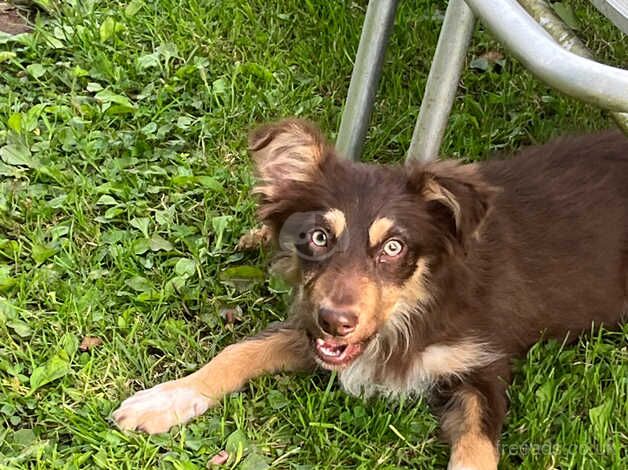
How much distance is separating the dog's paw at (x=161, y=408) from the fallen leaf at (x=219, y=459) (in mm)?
178

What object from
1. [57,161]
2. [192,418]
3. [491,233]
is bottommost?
[192,418]

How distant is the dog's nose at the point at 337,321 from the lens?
9.13 feet

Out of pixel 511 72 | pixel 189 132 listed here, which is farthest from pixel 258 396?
pixel 511 72

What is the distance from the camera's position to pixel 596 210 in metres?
3.45

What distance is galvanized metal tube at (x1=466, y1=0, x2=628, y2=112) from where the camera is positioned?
1.88 m

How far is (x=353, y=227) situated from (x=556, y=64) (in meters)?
1.15

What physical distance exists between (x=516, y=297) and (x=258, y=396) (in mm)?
950

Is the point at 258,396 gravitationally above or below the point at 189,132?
below

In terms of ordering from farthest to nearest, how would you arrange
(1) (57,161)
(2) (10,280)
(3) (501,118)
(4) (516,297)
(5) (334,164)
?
(3) (501,118)
(1) (57,161)
(2) (10,280)
(4) (516,297)
(5) (334,164)

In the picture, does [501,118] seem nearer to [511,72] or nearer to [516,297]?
[511,72]

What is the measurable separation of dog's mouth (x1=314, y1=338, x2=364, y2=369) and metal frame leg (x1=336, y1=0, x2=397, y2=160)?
83 cm

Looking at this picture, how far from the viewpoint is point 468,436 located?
3.05 metres

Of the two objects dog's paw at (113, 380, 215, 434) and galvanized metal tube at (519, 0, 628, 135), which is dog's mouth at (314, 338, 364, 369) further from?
galvanized metal tube at (519, 0, 628, 135)

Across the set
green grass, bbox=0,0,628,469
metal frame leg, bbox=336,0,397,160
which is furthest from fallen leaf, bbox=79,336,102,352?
metal frame leg, bbox=336,0,397,160
